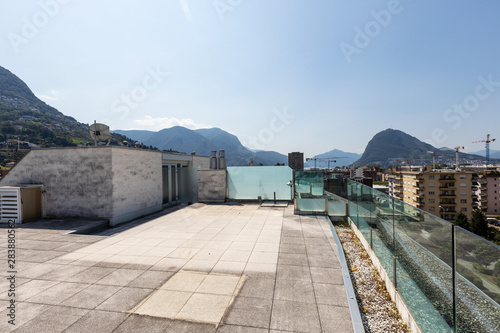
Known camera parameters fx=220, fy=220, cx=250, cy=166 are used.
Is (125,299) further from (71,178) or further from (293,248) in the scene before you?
(71,178)

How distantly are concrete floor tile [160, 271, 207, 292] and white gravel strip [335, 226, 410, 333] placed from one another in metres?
3.17

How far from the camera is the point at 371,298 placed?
4.39 metres

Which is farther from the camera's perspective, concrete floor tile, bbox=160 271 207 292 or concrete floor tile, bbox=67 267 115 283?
concrete floor tile, bbox=67 267 115 283

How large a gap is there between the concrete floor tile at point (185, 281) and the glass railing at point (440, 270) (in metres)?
3.86

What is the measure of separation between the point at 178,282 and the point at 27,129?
104664 millimetres

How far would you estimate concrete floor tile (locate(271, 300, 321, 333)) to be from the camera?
3.30 m

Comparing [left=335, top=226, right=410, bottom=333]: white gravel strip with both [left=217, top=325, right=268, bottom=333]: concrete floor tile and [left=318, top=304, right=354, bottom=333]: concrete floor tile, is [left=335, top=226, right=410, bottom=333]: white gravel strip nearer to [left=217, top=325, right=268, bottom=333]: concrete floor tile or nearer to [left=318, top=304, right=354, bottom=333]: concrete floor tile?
[left=318, top=304, right=354, bottom=333]: concrete floor tile

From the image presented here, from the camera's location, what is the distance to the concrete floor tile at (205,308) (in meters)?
3.51

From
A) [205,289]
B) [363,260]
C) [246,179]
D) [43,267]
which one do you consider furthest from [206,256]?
[246,179]

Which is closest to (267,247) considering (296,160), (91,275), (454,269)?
(91,275)

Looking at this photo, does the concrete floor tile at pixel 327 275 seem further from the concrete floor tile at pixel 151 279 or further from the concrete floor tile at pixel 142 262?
the concrete floor tile at pixel 142 262

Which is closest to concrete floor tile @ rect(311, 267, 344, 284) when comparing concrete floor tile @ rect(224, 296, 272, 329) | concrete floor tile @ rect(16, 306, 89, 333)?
concrete floor tile @ rect(224, 296, 272, 329)

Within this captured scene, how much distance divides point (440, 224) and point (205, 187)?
13.7m

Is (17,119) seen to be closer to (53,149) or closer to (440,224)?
(53,149)
